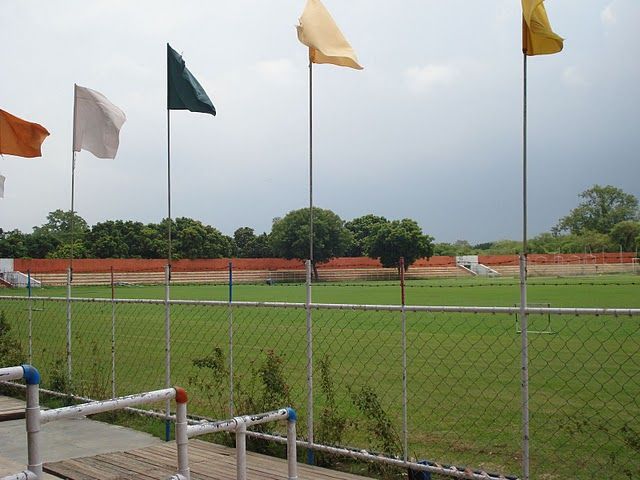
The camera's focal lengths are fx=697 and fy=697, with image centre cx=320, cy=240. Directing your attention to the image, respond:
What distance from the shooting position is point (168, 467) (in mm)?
6691

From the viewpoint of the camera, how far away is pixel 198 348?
1656cm

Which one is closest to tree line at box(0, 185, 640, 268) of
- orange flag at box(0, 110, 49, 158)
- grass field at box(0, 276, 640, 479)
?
grass field at box(0, 276, 640, 479)

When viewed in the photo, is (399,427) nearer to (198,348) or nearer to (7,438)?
(7,438)

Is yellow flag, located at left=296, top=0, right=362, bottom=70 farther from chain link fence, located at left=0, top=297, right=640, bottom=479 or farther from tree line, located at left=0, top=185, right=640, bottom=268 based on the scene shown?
tree line, located at left=0, top=185, right=640, bottom=268

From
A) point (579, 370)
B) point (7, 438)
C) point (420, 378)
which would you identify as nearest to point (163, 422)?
→ point (7, 438)

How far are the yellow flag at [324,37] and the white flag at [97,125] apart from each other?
4.06 metres

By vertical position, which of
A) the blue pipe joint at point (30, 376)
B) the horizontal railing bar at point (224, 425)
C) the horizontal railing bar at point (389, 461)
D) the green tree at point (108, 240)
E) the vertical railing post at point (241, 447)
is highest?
the green tree at point (108, 240)

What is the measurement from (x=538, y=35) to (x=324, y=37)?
233cm

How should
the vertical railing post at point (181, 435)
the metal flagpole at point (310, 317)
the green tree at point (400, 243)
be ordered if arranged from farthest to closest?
the green tree at point (400, 243) < the metal flagpole at point (310, 317) < the vertical railing post at point (181, 435)

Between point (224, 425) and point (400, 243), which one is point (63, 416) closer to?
point (224, 425)

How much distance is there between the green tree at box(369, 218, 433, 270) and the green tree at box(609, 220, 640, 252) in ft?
120

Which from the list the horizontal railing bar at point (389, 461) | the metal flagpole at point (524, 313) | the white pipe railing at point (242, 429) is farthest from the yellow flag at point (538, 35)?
the white pipe railing at point (242, 429)

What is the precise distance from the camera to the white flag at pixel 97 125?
1034cm

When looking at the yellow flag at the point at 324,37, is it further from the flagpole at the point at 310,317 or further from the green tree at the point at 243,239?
the green tree at the point at 243,239
